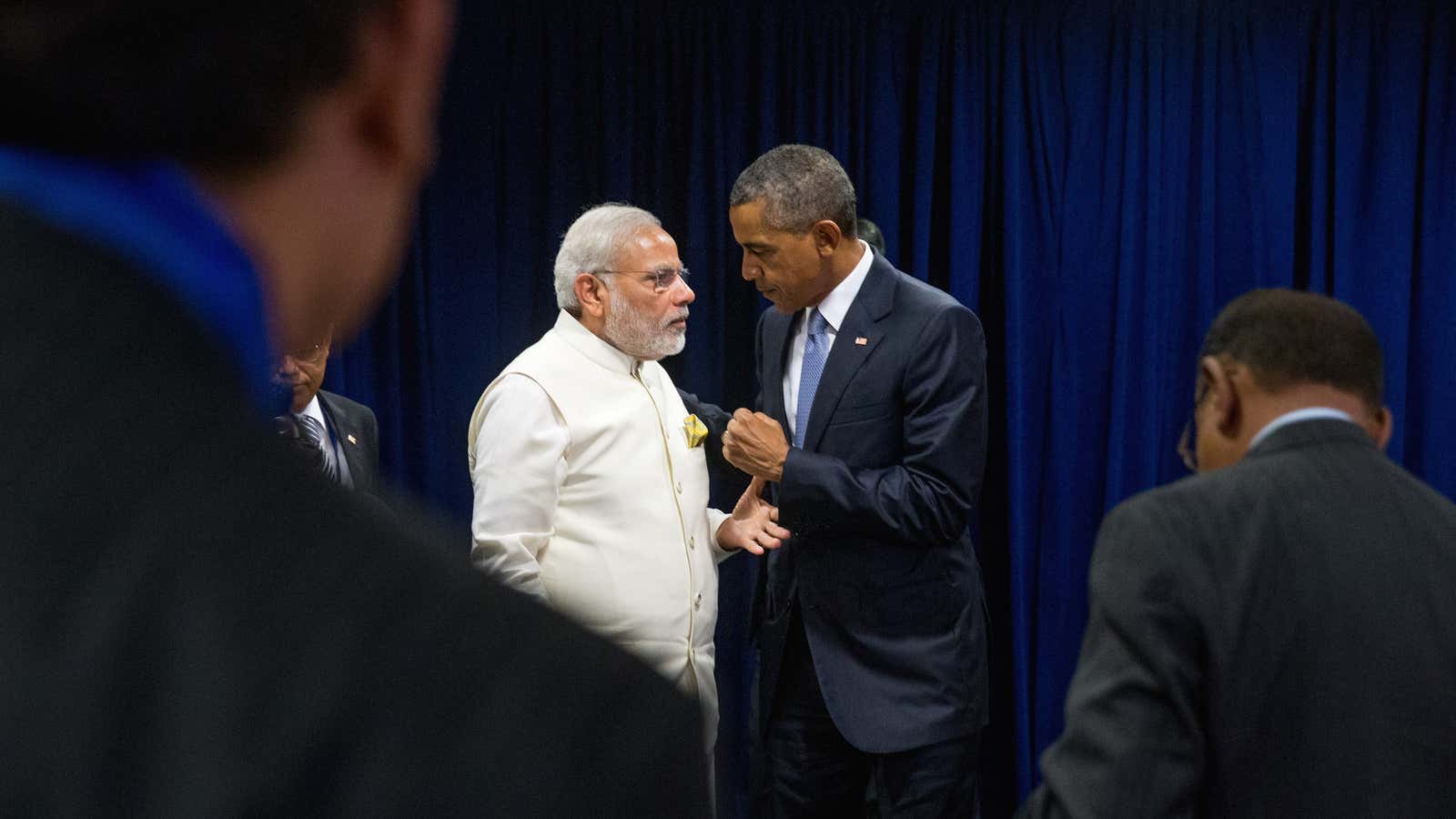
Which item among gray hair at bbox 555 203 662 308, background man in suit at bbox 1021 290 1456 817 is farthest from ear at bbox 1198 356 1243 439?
gray hair at bbox 555 203 662 308

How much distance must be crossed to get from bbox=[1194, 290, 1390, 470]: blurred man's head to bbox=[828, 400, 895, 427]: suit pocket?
3.46 ft

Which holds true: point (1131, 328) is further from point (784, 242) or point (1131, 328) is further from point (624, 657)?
point (624, 657)

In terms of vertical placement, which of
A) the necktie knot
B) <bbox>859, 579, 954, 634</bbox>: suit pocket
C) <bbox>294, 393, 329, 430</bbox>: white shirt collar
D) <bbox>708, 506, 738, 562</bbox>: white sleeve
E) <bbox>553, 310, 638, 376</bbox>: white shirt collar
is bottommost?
<bbox>859, 579, 954, 634</bbox>: suit pocket

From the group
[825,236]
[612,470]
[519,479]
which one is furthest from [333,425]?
[825,236]

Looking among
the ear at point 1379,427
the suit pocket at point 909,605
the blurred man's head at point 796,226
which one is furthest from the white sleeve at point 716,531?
the ear at point 1379,427

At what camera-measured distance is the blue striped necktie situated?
9.43 feet

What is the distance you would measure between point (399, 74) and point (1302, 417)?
1.53 m

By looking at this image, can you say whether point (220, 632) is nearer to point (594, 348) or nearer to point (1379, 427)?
point (1379, 427)

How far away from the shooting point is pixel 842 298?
9.41ft

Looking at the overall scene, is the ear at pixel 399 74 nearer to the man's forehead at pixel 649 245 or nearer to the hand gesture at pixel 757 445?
the hand gesture at pixel 757 445

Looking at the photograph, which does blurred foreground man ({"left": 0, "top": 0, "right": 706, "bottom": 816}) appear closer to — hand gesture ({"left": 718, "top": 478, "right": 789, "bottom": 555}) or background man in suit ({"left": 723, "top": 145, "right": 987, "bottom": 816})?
background man in suit ({"left": 723, "top": 145, "right": 987, "bottom": 816})

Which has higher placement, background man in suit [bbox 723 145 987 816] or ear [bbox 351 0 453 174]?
ear [bbox 351 0 453 174]

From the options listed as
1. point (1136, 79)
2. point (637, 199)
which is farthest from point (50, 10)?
point (1136, 79)

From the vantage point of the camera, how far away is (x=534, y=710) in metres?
0.27
